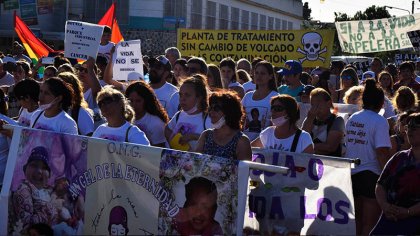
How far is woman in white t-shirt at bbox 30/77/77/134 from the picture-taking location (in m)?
7.46

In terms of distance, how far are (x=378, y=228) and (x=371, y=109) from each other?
1.81m

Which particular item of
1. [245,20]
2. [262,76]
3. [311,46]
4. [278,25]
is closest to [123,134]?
[262,76]

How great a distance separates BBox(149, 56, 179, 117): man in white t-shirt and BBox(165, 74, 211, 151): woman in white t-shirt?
1.51 meters

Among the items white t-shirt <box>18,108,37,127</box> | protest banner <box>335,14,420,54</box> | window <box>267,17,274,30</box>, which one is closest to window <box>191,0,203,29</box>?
window <box>267,17,274,30</box>

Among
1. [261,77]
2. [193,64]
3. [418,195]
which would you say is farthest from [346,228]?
[193,64]

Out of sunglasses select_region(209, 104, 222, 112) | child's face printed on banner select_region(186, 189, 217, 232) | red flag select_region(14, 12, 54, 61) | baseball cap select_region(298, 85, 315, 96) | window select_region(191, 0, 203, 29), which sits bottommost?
child's face printed on banner select_region(186, 189, 217, 232)

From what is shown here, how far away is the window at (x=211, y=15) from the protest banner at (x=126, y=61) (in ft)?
170

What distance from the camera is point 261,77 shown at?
937 cm

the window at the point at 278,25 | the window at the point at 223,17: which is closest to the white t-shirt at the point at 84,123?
the window at the point at 223,17

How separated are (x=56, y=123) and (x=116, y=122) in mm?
718

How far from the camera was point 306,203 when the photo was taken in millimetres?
6273

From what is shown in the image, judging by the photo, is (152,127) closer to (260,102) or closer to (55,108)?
(55,108)

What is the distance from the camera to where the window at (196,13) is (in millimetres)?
61594

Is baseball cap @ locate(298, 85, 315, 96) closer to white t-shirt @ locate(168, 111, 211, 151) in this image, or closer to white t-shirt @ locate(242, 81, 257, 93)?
white t-shirt @ locate(242, 81, 257, 93)
